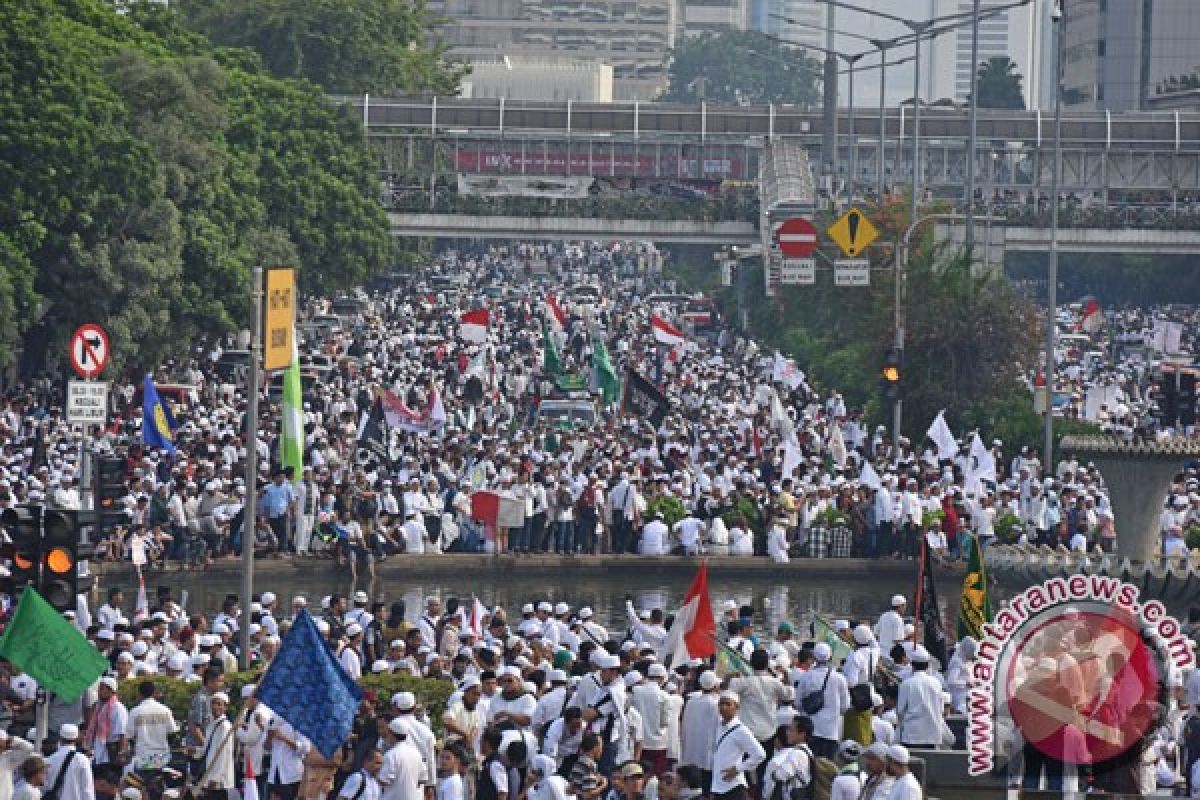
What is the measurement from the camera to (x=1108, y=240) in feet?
285

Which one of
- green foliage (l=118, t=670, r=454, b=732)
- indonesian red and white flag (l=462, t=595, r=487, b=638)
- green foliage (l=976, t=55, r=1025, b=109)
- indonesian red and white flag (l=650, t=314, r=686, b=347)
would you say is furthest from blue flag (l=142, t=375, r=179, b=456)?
green foliage (l=976, t=55, r=1025, b=109)

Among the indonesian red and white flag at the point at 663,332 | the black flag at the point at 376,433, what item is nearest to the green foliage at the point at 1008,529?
the black flag at the point at 376,433

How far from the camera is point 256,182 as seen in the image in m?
64.1

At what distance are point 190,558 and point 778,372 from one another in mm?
19127

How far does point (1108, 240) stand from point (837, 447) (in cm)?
4112

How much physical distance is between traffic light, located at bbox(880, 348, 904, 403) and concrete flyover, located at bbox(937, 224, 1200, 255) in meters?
38.4

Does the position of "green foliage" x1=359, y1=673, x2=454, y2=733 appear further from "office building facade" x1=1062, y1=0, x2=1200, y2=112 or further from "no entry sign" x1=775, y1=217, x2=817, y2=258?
"office building facade" x1=1062, y1=0, x2=1200, y2=112

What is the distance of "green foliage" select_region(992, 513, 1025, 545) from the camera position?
41.5 metres

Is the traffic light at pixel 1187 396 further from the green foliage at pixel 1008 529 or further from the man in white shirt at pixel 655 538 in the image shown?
the man in white shirt at pixel 655 538

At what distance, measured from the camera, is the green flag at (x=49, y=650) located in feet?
72.2

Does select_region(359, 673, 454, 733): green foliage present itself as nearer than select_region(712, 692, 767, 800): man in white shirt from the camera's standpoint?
No

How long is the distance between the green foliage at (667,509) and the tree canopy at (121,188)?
12104 mm

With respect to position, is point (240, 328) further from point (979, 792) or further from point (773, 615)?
point (979, 792)

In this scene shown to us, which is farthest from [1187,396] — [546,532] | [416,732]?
[416,732]
